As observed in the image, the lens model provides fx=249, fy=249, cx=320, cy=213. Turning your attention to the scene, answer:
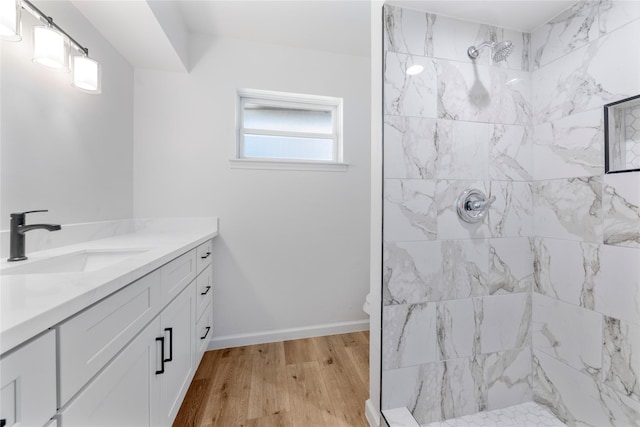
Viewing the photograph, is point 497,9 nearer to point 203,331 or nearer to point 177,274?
point 177,274

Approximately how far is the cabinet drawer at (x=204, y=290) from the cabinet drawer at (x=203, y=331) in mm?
53

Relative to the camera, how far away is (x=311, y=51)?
204 centimetres

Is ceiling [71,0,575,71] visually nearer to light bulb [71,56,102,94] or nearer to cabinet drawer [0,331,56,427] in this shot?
light bulb [71,56,102,94]

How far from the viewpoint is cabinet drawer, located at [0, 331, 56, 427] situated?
0.40 m

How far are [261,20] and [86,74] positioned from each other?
1.12m

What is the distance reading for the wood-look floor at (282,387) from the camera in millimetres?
1253

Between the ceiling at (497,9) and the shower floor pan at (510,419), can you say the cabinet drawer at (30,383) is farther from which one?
the ceiling at (497,9)

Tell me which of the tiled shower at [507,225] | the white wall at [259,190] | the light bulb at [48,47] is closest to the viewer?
the light bulb at [48,47]

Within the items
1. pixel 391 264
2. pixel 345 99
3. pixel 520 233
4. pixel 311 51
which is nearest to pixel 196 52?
pixel 311 51

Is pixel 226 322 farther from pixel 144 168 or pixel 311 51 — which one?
pixel 311 51

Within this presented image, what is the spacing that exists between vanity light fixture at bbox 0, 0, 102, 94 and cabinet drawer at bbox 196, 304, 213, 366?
1363 millimetres

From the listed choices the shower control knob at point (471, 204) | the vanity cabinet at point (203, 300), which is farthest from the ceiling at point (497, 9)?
the vanity cabinet at point (203, 300)

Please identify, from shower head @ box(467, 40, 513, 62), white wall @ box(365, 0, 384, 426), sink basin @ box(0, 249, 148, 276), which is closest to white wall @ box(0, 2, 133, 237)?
sink basin @ box(0, 249, 148, 276)

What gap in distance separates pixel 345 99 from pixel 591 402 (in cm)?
230
